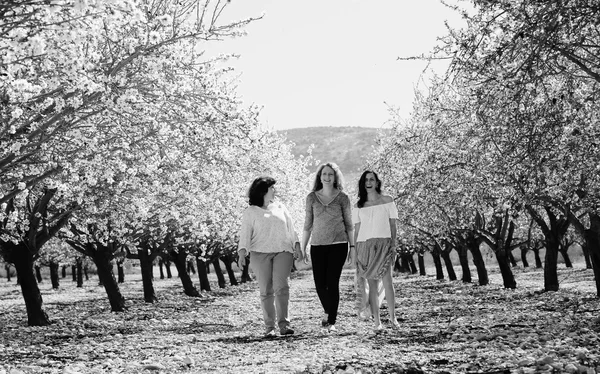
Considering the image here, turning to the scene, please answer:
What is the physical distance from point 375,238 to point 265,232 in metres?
1.83

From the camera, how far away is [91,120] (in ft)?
35.2

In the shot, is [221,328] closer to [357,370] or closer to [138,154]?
[138,154]

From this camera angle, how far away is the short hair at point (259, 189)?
1079 centimetres

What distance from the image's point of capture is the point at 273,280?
10633 millimetres

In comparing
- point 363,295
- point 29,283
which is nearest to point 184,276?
point 29,283

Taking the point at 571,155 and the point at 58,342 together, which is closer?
the point at 571,155

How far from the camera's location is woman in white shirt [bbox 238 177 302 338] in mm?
10594

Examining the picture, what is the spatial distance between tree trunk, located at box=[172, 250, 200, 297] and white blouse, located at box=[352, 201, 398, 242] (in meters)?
23.6

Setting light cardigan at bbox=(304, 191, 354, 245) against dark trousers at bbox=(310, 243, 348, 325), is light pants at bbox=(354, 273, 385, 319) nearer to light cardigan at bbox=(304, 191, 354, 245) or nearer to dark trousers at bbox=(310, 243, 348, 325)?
dark trousers at bbox=(310, 243, 348, 325)

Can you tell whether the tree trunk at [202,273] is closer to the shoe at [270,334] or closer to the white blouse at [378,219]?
the shoe at [270,334]

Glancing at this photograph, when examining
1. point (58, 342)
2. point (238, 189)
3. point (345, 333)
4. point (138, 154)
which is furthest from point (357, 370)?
point (238, 189)

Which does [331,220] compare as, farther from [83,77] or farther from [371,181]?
[83,77]

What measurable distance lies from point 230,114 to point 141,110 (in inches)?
54.4

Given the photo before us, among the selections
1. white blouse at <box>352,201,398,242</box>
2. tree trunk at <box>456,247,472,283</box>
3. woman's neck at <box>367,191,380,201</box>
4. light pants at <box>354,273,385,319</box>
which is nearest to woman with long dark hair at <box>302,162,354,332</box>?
white blouse at <box>352,201,398,242</box>
